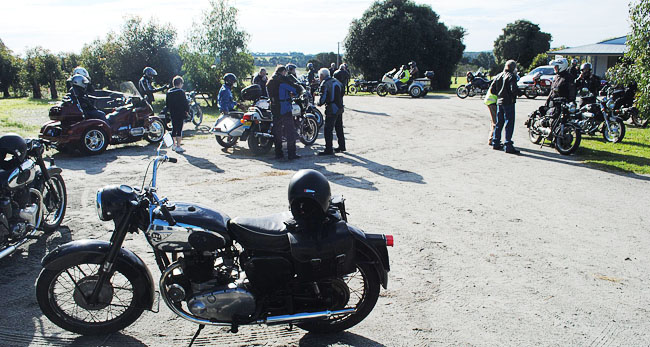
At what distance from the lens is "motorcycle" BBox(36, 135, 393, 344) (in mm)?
3275

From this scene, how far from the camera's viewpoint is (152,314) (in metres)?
3.99

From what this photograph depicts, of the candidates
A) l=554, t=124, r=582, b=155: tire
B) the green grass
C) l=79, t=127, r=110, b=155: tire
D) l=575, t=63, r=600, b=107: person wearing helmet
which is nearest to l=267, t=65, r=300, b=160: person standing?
l=79, t=127, r=110, b=155: tire

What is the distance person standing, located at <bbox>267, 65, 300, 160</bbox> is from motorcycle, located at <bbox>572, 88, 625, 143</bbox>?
23.2ft

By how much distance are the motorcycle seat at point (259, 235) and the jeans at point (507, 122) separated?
864 cm

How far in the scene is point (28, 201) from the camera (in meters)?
4.99

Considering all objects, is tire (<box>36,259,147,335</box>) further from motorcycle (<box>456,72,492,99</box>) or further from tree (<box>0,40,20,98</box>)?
tree (<box>0,40,20,98</box>)

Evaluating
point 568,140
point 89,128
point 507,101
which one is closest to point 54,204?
point 89,128

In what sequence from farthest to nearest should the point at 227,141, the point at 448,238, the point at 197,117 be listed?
the point at 197,117 → the point at 227,141 → the point at 448,238

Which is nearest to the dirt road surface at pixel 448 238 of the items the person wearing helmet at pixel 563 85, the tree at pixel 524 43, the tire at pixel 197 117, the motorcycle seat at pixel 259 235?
the motorcycle seat at pixel 259 235

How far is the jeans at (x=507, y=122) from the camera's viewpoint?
1072cm

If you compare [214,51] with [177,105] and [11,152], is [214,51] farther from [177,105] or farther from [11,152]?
[11,152]

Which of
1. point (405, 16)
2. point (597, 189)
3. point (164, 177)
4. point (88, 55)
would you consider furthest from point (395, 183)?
point (405, 16)

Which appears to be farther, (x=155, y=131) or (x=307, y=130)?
(x=155, y=131)

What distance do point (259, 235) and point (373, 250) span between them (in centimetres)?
85
